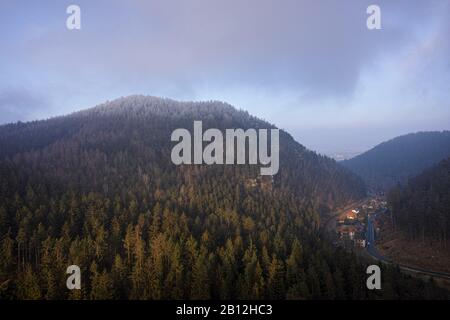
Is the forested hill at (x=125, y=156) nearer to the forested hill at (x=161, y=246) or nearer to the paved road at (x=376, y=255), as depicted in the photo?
the forested hill at (x=161, y=246)

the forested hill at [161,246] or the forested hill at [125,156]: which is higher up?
the forested hill at [125,156]

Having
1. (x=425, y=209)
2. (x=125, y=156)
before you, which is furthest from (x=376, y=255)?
(x=125, y=156)

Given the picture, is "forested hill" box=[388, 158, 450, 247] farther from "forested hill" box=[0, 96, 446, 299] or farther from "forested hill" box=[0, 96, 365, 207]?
"forested hill" box=[0, 96, 365, 207]

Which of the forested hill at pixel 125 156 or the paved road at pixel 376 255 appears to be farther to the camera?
the forested hill at pixel 125 156

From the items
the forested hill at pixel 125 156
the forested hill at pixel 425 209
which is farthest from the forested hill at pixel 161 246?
the forested hill at pixel 425 209

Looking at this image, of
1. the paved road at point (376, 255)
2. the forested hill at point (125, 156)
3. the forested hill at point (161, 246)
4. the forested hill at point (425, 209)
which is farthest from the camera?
the forested hill at point (125, 156)

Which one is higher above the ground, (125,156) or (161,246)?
(125,156)

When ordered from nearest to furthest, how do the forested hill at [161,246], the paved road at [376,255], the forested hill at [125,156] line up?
the forested hill at [161,246] < the paved road at [376,255] < the forested hill at [125,156]

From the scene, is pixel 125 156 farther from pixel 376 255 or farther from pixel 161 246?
pixel 376 255

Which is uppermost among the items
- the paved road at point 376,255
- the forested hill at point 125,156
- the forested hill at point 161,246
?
the forested hill at point 125,156
